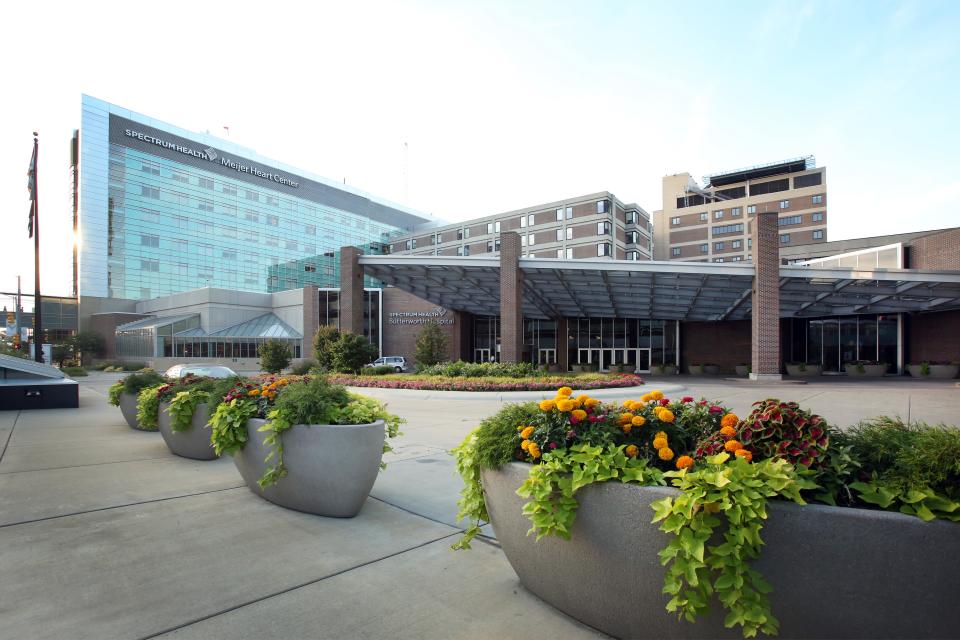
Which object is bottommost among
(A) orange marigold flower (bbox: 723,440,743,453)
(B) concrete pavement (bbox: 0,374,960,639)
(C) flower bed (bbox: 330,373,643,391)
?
(C) flower bed (bbox: 330,373,643,391)

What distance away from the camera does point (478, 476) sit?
361 centimetres

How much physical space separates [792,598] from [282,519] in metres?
4.37

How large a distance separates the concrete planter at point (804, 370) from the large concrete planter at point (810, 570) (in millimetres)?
37775

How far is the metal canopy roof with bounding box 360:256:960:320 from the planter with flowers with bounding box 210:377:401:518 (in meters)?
22.7

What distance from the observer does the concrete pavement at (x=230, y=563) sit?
312 centimetres

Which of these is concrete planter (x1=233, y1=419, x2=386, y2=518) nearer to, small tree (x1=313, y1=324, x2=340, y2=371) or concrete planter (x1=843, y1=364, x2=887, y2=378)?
small tree (x1=313, y1=324, x2=340, y2=371)

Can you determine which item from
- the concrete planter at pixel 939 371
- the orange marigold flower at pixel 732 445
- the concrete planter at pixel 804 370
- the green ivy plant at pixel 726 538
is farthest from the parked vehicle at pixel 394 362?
the green ivy plant at pixel 726 538

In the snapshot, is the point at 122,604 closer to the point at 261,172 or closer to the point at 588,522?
the point at 588,522

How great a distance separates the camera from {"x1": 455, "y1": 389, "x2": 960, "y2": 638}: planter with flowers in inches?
87.7

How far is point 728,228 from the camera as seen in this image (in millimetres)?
81000

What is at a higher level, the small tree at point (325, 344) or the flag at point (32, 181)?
the flag at point (32, 181)

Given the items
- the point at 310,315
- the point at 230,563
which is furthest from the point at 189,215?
the point at 230,563

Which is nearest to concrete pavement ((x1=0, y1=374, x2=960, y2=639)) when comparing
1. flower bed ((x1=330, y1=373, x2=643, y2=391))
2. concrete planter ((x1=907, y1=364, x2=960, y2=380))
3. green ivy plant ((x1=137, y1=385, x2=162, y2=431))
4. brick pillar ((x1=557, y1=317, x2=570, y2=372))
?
green ivy plant ((x1=137, y1=385, x2=162, y2=431))

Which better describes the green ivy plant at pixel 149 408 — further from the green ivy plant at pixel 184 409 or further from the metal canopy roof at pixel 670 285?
the metal canopy roof at pixel 670 285
